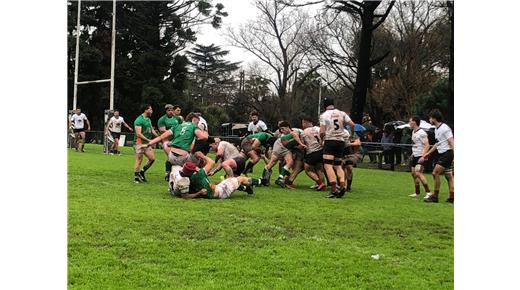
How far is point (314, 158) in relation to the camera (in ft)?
29.0

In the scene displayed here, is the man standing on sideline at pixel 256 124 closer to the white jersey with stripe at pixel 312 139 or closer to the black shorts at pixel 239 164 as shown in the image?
the white jersey with stripe at pixel 312 139

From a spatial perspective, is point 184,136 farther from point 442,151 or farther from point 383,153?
point 383,153

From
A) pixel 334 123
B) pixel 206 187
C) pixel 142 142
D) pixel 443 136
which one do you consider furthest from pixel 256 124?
pixel 443 136

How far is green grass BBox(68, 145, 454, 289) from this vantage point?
12.3ft

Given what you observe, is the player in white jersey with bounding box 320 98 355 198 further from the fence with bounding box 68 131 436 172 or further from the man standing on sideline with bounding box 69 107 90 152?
the man standing on sideline with bounding box 69 107 90 152

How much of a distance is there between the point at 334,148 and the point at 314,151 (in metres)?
1.00

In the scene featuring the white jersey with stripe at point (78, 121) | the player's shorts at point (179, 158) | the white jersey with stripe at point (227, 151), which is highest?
the white jersey with stripe at point (78, 121)

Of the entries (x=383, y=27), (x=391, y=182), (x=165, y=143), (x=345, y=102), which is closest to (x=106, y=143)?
(x=165, y=143)

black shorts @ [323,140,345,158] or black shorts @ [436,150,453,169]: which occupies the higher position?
black shorts @ [323,140,345,158]

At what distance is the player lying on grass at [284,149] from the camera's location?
8.99 metres

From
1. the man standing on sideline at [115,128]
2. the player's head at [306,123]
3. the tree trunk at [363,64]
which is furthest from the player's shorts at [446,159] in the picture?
the man standing on sideline at [115,128]

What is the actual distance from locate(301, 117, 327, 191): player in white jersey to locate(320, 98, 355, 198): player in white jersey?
900mm

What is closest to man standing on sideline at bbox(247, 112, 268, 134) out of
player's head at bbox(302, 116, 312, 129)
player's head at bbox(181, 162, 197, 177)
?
player's head at bbox(302, 116, 312, 129)

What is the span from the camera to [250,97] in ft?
76.1
